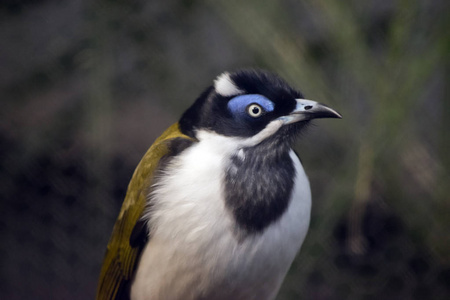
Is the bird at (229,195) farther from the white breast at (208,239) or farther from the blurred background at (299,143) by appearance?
the blurred background at (299,143)

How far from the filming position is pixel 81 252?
2445 mm

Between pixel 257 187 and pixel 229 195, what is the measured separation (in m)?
0.06

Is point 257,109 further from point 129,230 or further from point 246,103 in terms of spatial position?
point 129,230

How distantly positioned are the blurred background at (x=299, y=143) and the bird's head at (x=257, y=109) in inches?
35.2

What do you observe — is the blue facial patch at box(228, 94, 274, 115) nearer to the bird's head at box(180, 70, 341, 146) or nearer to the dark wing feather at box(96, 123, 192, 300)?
the bird's head at box(180, 70, 341, 146)

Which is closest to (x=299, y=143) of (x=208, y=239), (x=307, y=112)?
(x=307, y=112)

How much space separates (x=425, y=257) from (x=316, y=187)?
51cm

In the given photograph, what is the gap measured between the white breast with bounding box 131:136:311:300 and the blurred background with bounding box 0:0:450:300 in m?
0.94

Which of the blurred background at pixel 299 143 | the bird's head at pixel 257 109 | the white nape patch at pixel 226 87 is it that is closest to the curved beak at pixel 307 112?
the bird's head at pixel 257 109

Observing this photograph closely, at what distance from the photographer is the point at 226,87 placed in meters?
1.34

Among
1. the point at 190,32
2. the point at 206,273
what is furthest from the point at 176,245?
the point at 190,32

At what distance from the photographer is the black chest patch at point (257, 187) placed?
4.17 feet

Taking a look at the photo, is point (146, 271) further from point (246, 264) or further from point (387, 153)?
point (387, 153)

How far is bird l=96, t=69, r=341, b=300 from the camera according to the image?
1.28 m
